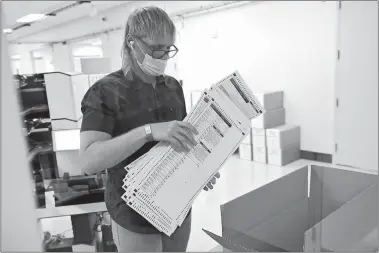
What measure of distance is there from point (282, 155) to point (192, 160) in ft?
9.65

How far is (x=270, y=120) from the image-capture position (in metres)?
3.60

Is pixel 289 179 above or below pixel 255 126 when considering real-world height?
above

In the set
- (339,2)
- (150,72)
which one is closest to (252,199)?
(150,72)

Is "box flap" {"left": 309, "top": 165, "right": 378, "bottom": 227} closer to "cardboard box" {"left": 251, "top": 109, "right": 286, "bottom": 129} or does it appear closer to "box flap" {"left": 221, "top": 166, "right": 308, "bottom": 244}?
"box flap" {"left": 221, "top": 166, "right": 308, "bottom": 244}

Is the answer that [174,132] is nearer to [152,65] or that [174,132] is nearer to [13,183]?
[152,65]

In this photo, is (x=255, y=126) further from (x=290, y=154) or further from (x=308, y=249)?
(x=308, y=249)

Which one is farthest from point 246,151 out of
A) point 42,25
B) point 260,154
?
point 42,25

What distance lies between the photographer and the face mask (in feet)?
2.43

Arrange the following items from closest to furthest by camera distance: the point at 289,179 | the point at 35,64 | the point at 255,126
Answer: the point at 289,179 → the point at 35,64 → the point at 255,126

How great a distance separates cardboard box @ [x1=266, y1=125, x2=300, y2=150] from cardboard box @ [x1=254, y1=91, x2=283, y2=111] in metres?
0.27

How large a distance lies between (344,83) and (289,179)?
8.63 ft

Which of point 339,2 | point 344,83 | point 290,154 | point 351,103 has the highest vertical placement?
point 339,2

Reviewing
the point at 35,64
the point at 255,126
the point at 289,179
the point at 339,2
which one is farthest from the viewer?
the point at 255,126

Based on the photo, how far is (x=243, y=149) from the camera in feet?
12.3
